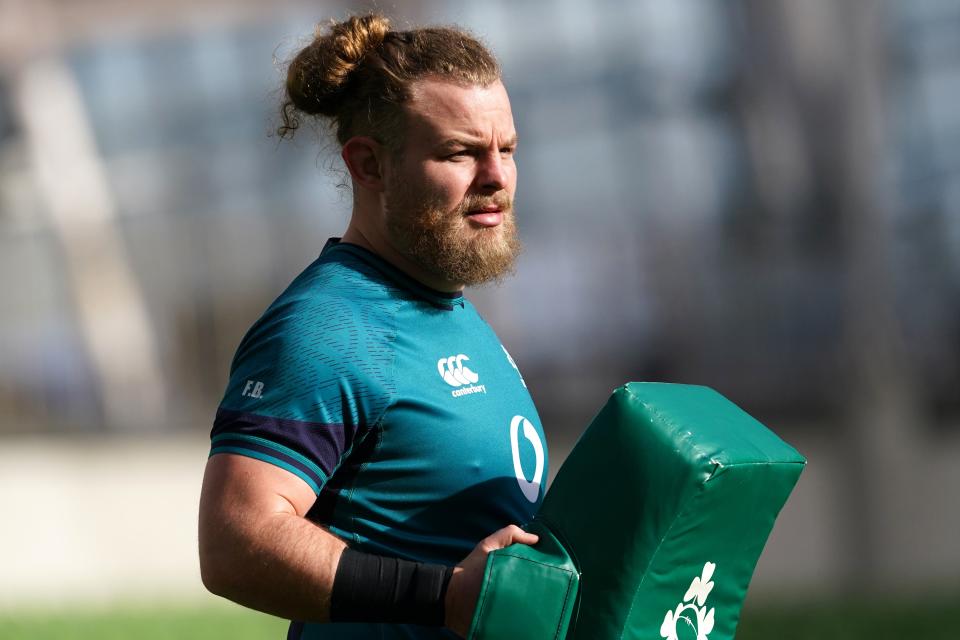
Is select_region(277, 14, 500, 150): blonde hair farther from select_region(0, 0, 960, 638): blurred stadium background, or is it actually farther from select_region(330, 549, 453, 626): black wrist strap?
select_region(0, 0, 960, 638): blurred stadium background

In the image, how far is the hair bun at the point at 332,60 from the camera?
2635mm

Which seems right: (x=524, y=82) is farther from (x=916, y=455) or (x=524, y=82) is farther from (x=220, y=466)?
(x=220, y=466)

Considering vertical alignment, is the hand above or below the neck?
below

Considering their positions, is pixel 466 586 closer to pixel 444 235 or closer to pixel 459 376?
pixel 459 376

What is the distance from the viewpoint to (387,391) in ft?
7.59

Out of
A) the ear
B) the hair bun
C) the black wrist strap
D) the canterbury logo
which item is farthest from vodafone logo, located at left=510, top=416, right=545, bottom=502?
the hair bun

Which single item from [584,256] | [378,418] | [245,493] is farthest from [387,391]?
[584,256]

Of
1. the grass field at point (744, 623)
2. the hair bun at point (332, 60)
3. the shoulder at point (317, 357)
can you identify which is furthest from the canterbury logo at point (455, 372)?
the grass field at point (744, 623)

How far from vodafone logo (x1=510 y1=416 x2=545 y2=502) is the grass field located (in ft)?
16.8

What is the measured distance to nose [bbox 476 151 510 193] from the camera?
252 centimetres

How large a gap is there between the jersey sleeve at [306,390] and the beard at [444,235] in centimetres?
22

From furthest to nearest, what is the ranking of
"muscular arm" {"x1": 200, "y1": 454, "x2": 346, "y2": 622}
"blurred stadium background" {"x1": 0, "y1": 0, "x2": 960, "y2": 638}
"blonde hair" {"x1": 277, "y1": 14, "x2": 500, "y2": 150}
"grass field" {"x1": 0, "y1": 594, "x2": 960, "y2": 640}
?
"blurred stadium background" {"x1": 0, "y1": 0, "x2": 960, "y2": 638}, "grass field" {"x1": 0, "y1": 594, "x2": 960, "y2": 640}, "blonde hair" {"x1": 277, "y1": 14, "x2": 500, "y2": 150}, "muscular arm" {"x1": 200, "y1": 454, "x2": 346, "y2": 622}

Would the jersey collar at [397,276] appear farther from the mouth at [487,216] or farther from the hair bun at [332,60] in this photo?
the hair bun at [332,60]

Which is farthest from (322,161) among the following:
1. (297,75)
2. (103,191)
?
(103,191)
